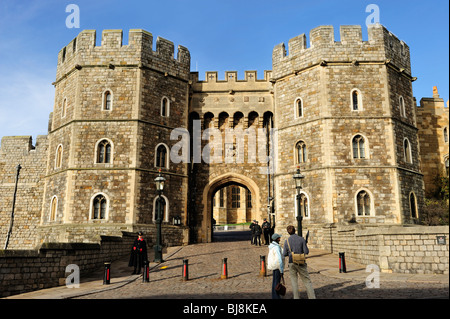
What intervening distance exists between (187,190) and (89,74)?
825cm

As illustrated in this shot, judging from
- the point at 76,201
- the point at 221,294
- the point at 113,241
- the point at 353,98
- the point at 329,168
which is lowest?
the point at 221,294

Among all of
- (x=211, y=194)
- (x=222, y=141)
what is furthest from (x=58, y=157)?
(x=222, y=141)

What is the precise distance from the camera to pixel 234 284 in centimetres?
1084

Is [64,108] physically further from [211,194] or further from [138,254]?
[138,254]

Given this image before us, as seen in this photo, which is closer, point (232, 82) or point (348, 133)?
point (348, 133)

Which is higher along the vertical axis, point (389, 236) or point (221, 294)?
point (389, 236)

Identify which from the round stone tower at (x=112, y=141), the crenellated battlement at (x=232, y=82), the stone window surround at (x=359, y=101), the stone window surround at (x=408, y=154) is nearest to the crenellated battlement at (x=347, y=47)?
the stone window surround at (x=359, y=101)

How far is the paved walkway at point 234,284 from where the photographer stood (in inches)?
358

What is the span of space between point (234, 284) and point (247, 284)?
369 mm

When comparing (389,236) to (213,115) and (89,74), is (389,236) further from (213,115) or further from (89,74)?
(89,74)

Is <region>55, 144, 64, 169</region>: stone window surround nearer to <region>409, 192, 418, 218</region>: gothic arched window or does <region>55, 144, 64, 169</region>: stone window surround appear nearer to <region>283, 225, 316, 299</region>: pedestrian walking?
<region>283, 225, 316, 299</region>: pedestrian walking

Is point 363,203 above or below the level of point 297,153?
below

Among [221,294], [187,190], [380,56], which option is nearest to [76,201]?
[187,190]

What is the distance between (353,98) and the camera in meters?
20.1
